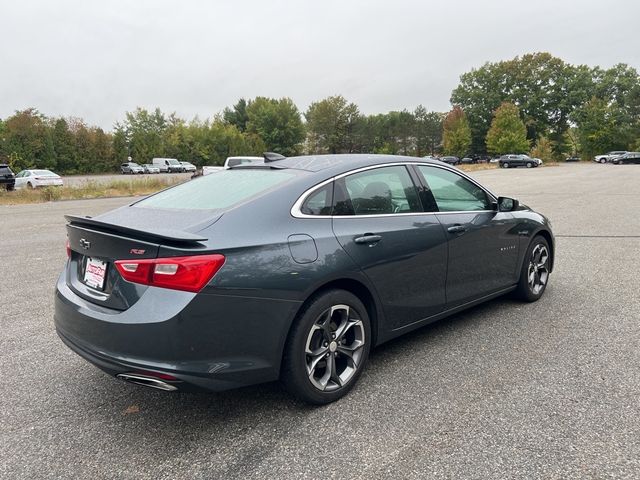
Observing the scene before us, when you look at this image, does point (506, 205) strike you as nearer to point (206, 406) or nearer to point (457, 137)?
point (206, 406)

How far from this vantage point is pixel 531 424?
2.62 m

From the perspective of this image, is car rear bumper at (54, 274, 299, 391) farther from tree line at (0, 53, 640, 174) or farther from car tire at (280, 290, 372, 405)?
tree line at (0, 53, 640, 174)

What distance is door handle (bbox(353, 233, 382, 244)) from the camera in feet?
9.87

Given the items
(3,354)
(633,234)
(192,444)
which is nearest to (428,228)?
(192,444)

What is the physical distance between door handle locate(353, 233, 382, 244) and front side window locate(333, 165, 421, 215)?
0.18m

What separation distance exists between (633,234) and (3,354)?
387 inches

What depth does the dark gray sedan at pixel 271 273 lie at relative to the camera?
7.72 ft

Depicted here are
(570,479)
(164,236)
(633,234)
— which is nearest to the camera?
(570,479)

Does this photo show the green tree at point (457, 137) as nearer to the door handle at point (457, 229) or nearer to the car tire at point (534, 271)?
the car tire at point (534, 271)

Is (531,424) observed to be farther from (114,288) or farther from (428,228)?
(114,288)

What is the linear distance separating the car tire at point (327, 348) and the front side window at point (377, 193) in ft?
2.09

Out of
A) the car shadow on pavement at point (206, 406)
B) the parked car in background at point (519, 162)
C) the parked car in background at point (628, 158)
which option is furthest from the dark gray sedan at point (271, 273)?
the parked car in background at point (628, 158)

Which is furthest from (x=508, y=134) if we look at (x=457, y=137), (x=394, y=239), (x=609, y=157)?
(x=394, y=239)

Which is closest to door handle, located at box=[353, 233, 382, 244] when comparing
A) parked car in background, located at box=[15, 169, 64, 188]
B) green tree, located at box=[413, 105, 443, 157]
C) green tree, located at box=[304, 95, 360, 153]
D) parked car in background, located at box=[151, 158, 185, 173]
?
parked car in background, located at box=[15, 169, 64, 188]
